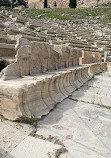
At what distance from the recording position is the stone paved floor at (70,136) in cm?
158

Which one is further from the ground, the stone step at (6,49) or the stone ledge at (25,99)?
the stone step at (6,49)

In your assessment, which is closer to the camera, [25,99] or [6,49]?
[25,99]

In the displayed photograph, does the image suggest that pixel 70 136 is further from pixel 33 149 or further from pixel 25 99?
pixel 25 99

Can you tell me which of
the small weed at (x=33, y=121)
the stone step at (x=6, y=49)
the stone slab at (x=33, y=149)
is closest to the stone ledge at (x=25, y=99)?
the small weed at (x=33, y=121)

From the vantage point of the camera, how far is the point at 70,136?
1.87m

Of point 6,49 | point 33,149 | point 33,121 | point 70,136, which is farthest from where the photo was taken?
point 6,49

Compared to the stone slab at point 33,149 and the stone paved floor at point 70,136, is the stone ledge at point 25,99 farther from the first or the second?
the stone slab at point 33,149

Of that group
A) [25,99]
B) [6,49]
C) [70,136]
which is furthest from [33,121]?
[6,49]

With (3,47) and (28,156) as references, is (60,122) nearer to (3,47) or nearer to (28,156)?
(28,156)

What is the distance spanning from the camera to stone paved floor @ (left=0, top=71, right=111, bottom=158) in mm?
1575

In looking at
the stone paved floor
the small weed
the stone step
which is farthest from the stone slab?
the stone step

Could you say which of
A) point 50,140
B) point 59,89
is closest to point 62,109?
point 59,89

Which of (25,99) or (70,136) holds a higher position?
(25,99)

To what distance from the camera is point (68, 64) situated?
523cm
